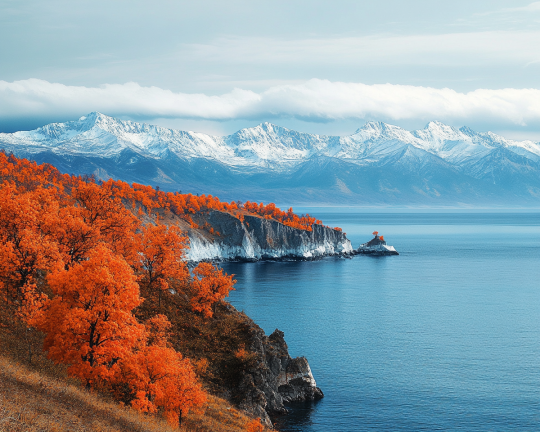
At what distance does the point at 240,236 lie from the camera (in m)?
196

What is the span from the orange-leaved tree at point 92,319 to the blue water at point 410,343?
23986 millimetres

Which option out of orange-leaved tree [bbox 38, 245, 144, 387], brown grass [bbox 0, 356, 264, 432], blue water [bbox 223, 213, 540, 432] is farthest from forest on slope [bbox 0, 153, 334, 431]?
blue water [bbox 223, 213, 540, 432]

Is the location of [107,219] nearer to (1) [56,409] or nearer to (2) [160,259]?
(2) [160,259]

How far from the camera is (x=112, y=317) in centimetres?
3959

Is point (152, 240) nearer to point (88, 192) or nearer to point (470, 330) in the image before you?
point (88, 192)

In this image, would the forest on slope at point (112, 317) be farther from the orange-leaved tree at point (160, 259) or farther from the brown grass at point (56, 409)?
the brown grass at point (56, 409)

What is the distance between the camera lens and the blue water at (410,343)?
56969 millimetres

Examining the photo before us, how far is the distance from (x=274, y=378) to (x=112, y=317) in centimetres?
2879

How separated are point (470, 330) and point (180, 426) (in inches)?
2616

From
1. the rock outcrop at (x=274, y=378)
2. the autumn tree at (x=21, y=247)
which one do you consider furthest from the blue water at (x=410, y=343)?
the autumn tree at (x=21, y=247)

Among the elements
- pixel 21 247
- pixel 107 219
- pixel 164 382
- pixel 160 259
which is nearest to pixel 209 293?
pixel 160 259

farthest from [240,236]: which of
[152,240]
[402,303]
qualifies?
[152,240]

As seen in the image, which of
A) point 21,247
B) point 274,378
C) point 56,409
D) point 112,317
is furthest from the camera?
point 274,378

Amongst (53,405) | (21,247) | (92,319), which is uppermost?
(21,247)
